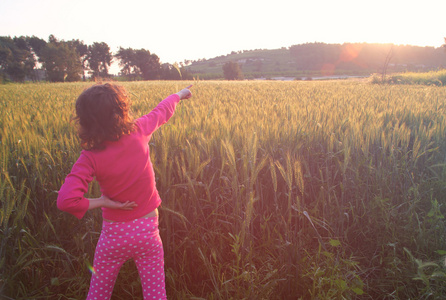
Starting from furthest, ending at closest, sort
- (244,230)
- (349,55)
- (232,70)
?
(349,55)
(232,70)
(244,230)

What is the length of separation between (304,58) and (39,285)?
299 feet

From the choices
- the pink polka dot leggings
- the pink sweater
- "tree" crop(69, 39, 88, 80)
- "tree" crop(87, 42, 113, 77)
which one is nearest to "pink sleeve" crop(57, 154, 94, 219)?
the pink sweater

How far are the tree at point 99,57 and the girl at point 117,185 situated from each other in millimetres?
76833

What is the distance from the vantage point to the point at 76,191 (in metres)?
1.04

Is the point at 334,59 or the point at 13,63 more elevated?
the point at 13,63

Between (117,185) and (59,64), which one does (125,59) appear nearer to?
(59,64)

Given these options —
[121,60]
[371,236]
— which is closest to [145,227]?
[371,236]

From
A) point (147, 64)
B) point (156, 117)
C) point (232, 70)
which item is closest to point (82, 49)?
point (147, 64)

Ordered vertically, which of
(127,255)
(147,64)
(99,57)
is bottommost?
(127,255)

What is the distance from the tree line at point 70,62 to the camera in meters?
44.8

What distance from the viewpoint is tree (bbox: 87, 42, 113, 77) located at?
7062 cm

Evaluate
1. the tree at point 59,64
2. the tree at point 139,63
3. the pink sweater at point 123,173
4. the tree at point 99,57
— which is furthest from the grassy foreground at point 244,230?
the tree at point 99,57

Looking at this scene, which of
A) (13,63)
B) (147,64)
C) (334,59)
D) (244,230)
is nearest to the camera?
(244,230)

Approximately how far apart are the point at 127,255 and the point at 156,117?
68cm
